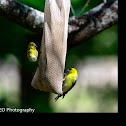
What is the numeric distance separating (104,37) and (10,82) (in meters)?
0.80

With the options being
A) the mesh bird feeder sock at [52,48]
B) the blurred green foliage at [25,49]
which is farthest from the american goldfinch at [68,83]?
the blurred green foliage at [25,49]

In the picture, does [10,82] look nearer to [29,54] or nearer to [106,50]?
[29,54]

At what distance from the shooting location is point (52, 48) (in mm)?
827

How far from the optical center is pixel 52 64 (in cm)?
84

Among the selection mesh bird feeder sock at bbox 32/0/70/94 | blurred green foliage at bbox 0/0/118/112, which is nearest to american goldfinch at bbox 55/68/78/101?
mesh bird feeder sock at bbox 32/0/70/94

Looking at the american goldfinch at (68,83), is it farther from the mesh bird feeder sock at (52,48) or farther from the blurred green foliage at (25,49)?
the blurred green foliage at (25,49)

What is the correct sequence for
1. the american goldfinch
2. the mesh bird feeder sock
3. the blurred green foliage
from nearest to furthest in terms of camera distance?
the mesh bird feeder sock
the american goldfinch
the blurred green foliage

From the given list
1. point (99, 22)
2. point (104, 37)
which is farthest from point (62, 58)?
point (104, 37)

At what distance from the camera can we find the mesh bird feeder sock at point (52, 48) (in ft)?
2.69

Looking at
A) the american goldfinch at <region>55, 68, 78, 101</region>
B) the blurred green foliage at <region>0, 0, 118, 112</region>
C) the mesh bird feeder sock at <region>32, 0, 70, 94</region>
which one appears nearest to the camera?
the mesh bird feeder sock at <region>32, 0, 70, 94</region>

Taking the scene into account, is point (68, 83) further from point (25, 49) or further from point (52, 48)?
point (25, 49)

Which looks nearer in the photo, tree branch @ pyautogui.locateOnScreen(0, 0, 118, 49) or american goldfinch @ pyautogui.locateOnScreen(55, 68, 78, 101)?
american goldfinch @ pyautogui.locateOnScreen(55, 68, 78, 101)

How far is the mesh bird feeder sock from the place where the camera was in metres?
0.82

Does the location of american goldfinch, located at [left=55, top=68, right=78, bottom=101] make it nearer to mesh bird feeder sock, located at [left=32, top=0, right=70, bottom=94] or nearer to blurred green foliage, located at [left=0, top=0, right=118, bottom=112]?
mesh bird feeder sock, located at [left=32, top=0, right=70, bottom=94]
